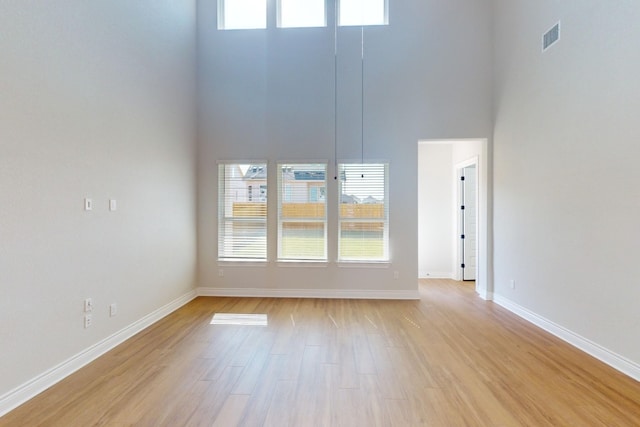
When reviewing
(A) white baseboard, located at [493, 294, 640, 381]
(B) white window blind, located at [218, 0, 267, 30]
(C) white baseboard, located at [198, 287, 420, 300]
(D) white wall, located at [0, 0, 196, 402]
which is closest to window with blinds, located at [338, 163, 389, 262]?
(C) white baseboard, located at [198, 287, 420, 300]

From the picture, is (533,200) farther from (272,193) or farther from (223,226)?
(223,226)

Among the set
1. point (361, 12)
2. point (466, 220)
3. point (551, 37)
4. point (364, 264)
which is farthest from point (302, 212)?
point (551, 37)

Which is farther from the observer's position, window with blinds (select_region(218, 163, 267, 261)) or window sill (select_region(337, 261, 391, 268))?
window with blinds (select_region(218, 163, 267, 261))

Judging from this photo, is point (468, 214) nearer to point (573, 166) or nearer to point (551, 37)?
point (573, 166)

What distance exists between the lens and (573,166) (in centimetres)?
319

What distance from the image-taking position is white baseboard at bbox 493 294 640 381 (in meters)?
2.56

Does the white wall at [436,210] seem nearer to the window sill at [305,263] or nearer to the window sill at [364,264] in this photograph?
the window sill at [364,264]

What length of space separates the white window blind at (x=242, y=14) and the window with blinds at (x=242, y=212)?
2.43 m

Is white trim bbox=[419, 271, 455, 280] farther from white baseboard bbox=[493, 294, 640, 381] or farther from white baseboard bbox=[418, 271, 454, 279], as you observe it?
white baseboard bbox=[493, 294, 640, 381]

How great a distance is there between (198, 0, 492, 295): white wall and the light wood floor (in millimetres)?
1298

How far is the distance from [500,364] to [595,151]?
227 cm

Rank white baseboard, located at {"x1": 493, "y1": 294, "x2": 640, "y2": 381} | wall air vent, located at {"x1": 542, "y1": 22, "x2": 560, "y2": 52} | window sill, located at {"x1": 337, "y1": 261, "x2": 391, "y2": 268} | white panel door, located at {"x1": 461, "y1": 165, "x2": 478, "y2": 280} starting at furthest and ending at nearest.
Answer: white panel door, located at {"x1": 461, "y1": 165, "x2": 478, "y2": 280} < window sill, located at {"x1": 337, "y1": 261, "x2": 391, "y2": 268} < wall air vent, located at {"x1": 542, "y1": 22, "x2": 560, "y2": 52} < white baseboard, located at {"x1": 493, "y1": 294, "x2": 640, "y2": 381}

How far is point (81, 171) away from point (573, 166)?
16.3 ft

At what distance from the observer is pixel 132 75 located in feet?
11.3
